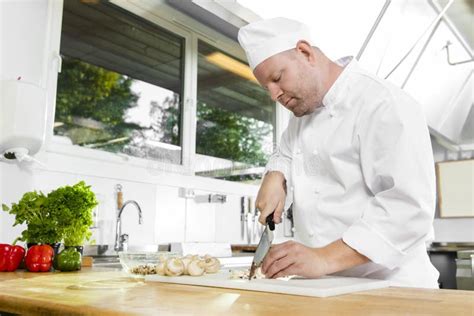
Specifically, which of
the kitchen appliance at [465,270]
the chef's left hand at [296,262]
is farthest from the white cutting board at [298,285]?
the kitchen appliance at [465,270]

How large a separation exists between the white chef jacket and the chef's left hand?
0.25 ft

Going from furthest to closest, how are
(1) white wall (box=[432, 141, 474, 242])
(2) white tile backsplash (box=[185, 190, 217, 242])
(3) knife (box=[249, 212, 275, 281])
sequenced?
(1) white wall (box=[432, 141, 474, 242]) → (2) white tile backsplash (box=[185, 190, 217, 242]) → (3) knife (box=[249, 212, 275, 281])

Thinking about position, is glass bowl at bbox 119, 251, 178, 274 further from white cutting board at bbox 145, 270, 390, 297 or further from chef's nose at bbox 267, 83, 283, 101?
chef's nose at bbox 267, 83, 283, 101

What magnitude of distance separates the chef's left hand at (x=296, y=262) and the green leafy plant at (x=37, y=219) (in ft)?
3.04

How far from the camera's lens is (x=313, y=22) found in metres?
3.04

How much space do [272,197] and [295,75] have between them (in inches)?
13.2

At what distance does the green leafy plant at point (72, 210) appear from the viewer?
1592 mm

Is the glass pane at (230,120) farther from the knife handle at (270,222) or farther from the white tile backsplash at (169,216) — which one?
the knife handle at (270,222)

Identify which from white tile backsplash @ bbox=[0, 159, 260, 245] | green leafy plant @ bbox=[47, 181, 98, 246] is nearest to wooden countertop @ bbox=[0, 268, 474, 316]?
green leafy plant @ bbox=[47, 181, 98, 246]

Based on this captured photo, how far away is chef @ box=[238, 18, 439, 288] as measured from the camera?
993 millimetres

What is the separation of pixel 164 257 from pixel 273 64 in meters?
0.59

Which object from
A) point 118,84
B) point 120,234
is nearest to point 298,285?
point 120,234

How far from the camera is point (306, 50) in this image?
1.24 meters

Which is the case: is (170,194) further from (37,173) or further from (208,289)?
(208,289)
